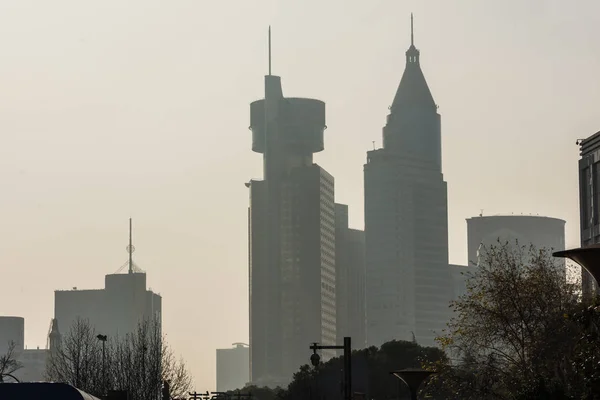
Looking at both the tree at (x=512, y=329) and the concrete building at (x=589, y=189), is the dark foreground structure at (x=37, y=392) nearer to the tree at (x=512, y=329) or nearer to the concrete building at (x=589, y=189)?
the tree at (x=512, y=329)

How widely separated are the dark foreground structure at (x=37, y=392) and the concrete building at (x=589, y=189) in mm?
86174

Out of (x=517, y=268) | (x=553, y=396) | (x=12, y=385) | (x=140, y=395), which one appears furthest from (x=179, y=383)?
(x=12, y=385)

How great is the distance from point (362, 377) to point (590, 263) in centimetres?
13703

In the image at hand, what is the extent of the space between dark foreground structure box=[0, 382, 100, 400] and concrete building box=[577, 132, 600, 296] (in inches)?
3393

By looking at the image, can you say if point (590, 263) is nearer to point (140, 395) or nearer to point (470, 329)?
point (470, 329)

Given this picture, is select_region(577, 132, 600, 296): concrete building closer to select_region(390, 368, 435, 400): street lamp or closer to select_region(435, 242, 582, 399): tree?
select_region(435, 242, 582, 399): tree

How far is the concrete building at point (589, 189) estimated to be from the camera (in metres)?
112

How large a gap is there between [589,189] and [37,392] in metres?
90.9

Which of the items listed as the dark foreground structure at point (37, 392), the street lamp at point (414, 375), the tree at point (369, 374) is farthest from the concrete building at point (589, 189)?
the dark foreground structure at point (37, 392)

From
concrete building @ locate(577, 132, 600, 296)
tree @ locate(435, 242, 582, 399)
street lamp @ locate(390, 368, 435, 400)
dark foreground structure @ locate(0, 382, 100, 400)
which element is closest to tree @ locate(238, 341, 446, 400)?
concrete building @ locate(577, 132, 600, 296)

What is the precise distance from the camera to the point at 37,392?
29094mm

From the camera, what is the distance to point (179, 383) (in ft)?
457

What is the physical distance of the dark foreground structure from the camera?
29031mm

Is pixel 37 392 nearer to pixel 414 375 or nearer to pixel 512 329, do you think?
pixel 414 375
